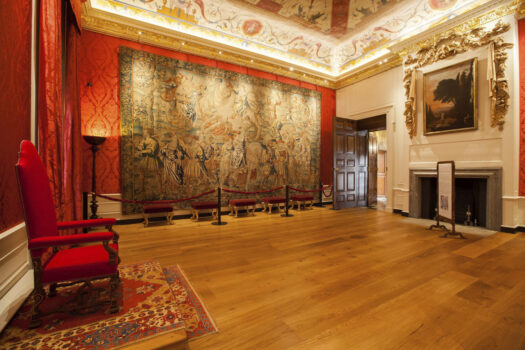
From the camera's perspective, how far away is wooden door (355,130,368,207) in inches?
346

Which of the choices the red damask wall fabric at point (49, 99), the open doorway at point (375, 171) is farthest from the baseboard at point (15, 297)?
the open doorway at point (375, 171)

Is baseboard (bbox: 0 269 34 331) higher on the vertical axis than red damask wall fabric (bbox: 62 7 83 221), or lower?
lower

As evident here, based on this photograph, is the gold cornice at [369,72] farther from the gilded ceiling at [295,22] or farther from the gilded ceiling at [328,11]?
Answer: the gilded ceiling at [328,11]

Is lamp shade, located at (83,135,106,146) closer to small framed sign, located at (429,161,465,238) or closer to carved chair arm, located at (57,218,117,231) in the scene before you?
carved chair arm, located at (57,218,117,231)

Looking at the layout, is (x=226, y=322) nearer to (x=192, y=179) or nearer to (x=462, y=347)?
(x=462, y=347)

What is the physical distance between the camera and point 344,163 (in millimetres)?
8406

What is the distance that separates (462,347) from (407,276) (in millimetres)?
1236

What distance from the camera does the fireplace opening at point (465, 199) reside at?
18.7ft

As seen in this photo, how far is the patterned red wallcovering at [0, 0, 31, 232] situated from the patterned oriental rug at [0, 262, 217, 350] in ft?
2.74

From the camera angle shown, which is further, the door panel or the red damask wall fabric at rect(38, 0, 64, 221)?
the door panel

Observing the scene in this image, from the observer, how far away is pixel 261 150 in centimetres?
773

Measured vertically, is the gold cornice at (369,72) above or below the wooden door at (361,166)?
above

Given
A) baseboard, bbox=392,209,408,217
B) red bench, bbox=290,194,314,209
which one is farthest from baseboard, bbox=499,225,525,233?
red bench, bbox=290,194,314,209

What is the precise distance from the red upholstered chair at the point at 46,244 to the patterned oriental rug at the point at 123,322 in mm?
118
